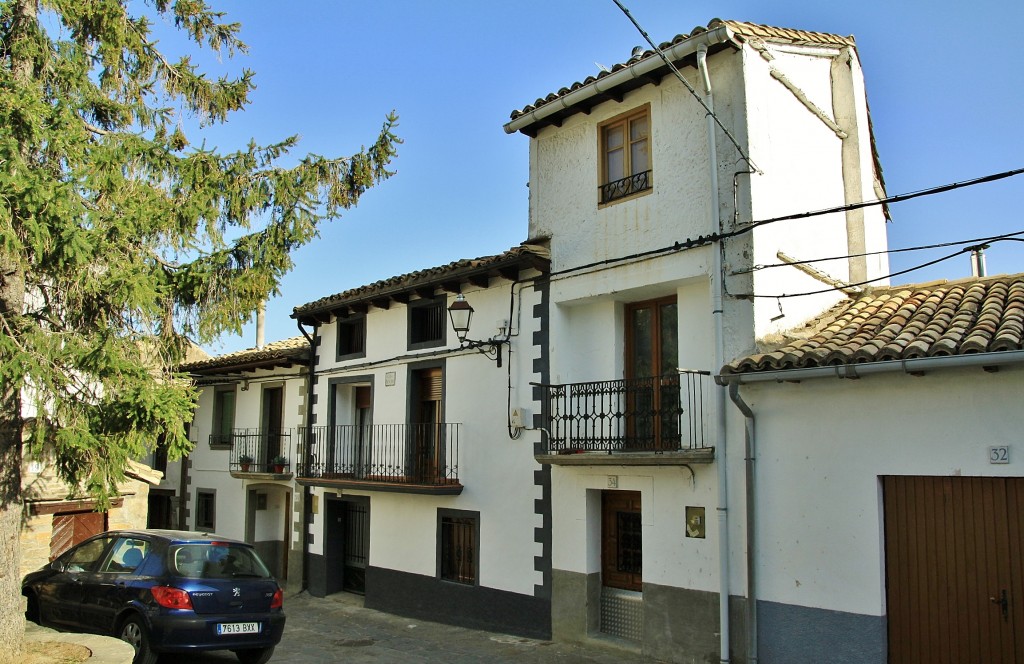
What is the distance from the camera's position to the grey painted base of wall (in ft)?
25.9

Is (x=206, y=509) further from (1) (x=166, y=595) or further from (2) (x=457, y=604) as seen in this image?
(1) (x=166, y=595)

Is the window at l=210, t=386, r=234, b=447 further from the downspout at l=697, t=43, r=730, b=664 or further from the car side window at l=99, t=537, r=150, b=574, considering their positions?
the downspout at l=697, t=43, r=730, b=664

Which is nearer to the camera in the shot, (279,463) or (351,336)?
(351,336)

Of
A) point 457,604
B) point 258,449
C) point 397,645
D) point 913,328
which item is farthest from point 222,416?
point 913,328

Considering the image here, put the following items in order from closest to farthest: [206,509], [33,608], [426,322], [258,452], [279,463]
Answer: [33,608], [426,322], [279,463], [258,452], [206,509]

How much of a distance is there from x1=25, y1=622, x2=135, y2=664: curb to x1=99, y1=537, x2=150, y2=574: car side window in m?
0.92

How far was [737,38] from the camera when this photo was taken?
31.2 feet

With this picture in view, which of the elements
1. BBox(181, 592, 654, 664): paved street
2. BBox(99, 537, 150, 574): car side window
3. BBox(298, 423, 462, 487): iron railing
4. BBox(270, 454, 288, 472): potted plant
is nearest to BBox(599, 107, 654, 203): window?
BBox(298, 423, 462, 487): iron railing

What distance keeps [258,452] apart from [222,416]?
98.5 inches

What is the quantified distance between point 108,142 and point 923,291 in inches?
363

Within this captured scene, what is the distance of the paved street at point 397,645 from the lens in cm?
1009

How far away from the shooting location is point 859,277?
11.5m

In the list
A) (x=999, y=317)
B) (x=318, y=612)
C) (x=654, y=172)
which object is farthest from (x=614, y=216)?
(x=318, y=612)

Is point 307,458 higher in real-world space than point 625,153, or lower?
lower
